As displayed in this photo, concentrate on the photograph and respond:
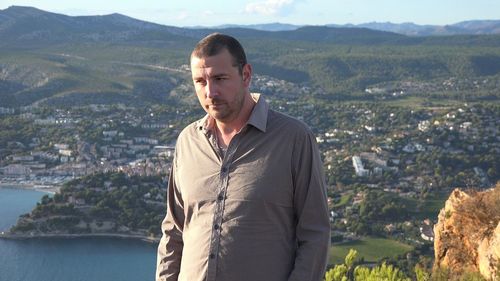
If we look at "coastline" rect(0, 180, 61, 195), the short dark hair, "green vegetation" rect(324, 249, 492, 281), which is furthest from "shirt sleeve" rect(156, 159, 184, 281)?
"coastline" rect(0, 180, 61, 195)

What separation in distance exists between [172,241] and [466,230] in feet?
10.3

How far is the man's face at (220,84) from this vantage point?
180 cm

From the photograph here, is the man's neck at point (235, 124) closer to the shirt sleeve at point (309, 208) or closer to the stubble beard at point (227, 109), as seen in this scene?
the stubble beard at point (227, 109)

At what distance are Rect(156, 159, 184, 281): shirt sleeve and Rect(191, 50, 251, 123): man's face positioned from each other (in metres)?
0.27

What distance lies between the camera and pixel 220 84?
5.94 feet

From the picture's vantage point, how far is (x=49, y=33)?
57.8 meters

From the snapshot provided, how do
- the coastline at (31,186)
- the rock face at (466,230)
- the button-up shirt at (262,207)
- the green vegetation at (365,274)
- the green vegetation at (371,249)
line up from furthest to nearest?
the coastline at (31,186) < the green vegetation at (371,249) < the rock face at (466,230) < the green vegetation at (365,274) < the button-up shirt at (262,207)

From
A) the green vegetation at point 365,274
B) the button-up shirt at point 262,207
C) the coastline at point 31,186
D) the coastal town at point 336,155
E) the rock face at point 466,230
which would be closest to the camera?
the button-up shirt at point 262,207

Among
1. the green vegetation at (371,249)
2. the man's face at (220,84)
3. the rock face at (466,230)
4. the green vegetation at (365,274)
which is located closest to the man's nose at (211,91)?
the man's face at (220,84)

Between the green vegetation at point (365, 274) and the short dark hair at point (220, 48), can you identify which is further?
the green vegetation at point (365, 274)

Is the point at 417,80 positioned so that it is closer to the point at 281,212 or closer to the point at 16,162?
the point at 16,162

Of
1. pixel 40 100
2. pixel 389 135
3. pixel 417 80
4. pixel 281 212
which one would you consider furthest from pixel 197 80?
pixel 417 80

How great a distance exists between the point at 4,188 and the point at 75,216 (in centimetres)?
553

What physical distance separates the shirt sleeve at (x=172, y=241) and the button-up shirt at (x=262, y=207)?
0.14 metres
